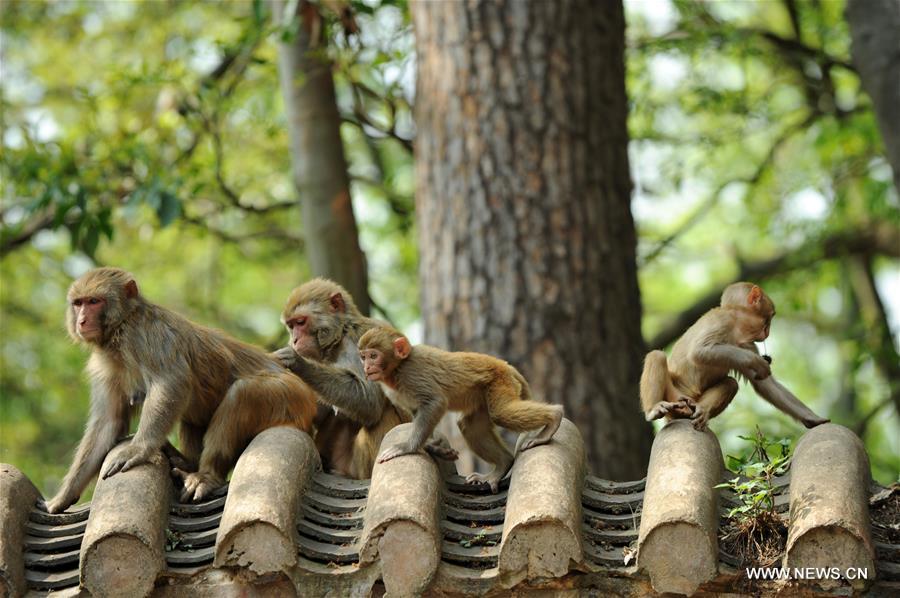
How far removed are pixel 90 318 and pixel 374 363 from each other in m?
1.42

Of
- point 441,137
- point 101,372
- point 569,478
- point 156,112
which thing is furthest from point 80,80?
point 569,478

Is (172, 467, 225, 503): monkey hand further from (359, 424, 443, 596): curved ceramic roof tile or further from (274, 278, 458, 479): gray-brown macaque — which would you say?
(359, 424, 443, 596): curved ceramic roof tile

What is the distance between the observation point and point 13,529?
5.36 meters

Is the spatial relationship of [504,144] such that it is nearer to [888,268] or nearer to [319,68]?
[319,68]

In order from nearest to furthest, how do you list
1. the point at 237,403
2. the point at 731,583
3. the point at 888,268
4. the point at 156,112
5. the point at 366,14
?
the point at 731,583
the point at 237,403
the point at 366,14
the point at 156,112
the point at 888,268

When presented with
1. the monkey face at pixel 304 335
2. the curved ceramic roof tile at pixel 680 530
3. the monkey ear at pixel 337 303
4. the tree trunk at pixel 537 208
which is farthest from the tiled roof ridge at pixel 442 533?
the tree trunk at pixel 537 208

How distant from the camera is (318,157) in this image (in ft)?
35.3

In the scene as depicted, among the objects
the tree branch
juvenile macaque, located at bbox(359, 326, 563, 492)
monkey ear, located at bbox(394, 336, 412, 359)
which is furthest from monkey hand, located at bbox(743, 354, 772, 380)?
the tree branch

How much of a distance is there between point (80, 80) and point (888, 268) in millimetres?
14368

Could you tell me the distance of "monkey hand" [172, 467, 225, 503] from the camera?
5.70m

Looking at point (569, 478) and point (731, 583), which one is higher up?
point (569, 478)

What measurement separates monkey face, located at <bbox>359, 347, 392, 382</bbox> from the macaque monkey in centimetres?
55

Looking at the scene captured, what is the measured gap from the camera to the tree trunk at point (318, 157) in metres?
10.4

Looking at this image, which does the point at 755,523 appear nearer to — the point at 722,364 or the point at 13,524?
the point at 722,364
